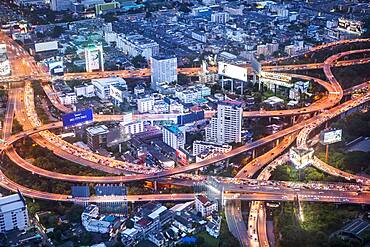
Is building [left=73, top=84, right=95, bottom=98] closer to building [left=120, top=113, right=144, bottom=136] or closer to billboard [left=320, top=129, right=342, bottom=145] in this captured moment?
building [left=120, top=113, right=144, bottom=136]

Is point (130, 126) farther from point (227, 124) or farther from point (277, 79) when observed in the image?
point (277, 79)

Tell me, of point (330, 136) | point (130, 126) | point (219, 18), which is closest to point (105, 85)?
point (130, 126)

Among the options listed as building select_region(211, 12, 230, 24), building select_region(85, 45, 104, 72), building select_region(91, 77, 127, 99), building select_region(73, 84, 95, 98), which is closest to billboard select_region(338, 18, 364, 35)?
building select_region(211, 12, 230, 24)

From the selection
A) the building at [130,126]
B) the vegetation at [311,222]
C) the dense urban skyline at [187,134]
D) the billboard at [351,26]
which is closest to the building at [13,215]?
the dense urban skyline at [187,134]

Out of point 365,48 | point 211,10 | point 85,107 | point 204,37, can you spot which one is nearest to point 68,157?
point 85,107

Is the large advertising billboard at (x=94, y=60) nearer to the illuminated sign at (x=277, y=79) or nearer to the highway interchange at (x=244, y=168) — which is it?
the highway interchange at (x=244, y=168)

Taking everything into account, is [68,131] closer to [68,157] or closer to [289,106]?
[68,157]
